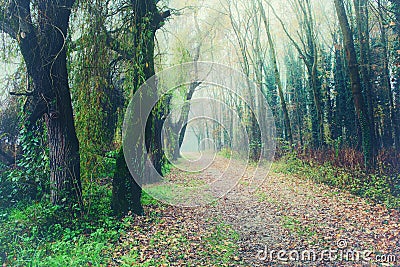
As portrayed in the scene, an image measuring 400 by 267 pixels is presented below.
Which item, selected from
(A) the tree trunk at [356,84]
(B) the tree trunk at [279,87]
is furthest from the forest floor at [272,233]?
(B) the tree trunk at [279,87]

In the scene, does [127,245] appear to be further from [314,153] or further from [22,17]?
[314,153]

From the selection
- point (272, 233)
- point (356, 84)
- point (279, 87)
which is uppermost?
point (279, 87)

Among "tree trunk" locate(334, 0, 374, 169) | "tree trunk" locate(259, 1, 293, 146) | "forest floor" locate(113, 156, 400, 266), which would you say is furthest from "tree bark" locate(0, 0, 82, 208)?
"tree trunk" locate(259, 1, 293, 146)

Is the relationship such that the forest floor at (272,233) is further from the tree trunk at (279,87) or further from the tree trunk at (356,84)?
the tree trunk at (279,87)

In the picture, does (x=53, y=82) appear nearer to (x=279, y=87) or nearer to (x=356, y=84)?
(x=356, y=84)

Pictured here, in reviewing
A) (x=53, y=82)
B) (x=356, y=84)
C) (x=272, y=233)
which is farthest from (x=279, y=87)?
(x=53, y=82)

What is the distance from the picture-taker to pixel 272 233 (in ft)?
9.56

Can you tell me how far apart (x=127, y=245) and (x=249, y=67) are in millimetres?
5699

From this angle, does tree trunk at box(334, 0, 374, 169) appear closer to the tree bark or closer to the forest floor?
the forest floor

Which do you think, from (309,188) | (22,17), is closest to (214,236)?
(309,188)

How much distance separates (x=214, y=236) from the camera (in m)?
2.90

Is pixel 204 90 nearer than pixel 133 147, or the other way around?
pixel 133 147

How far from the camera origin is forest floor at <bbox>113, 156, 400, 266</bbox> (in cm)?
242

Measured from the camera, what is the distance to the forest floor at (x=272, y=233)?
95.3 inches
